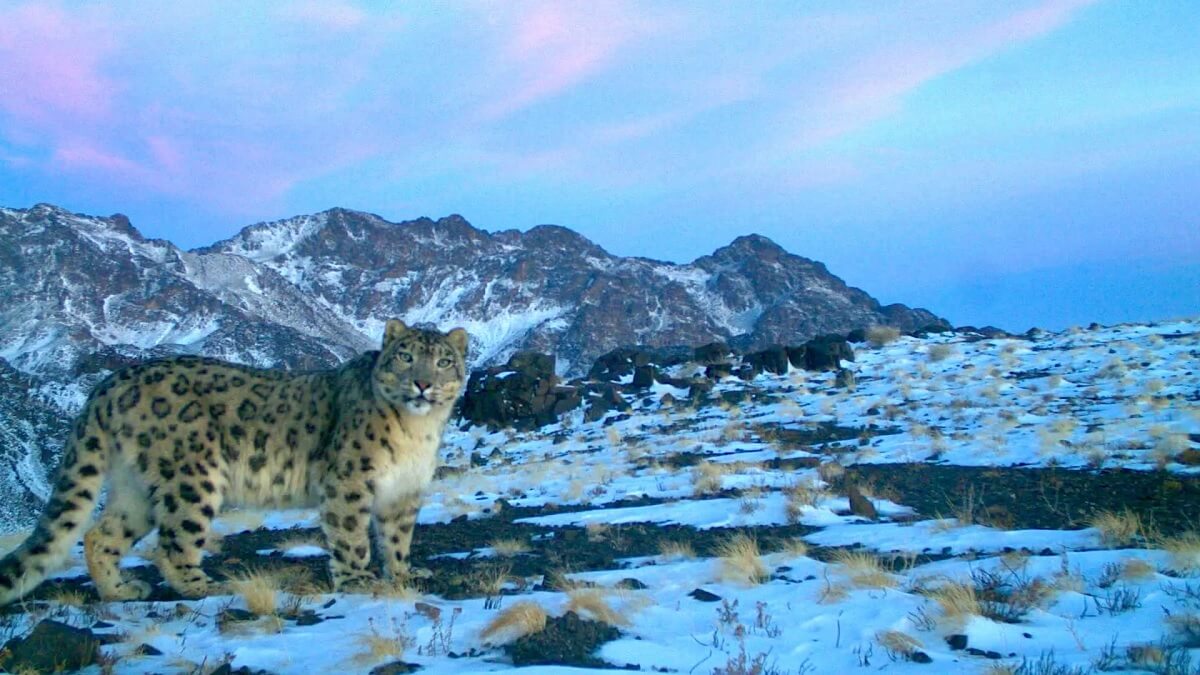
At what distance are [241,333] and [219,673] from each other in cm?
8546

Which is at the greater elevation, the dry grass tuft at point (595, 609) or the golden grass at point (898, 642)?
the dry grass tuft at point (595, 609)

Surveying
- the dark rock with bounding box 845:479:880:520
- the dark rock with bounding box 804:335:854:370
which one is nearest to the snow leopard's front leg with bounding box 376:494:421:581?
the dark rock with bounding box 845:479:880:520

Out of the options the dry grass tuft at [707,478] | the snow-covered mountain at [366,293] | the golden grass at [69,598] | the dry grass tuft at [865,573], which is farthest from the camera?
the snow-covered mountain at [366,293]

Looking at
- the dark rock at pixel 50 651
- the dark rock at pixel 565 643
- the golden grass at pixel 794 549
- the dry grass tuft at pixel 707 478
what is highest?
the dark rock at pixel 50 651

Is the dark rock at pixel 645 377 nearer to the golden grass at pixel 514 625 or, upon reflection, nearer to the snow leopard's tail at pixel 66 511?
the snow leopard's tail at pixel 66 511

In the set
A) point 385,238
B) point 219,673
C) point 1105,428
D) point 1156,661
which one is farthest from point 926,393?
point 385,238

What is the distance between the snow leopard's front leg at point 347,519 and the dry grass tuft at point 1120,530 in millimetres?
6171

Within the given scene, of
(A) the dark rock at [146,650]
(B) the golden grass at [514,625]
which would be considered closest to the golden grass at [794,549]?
(B) the golden grass at [514,625]

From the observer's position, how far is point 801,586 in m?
6.52

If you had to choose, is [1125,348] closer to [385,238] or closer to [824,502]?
[824,502]

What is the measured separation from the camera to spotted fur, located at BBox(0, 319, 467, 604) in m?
7.11

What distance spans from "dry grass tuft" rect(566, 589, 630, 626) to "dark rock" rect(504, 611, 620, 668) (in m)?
0.14

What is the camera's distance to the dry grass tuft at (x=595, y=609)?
18.2 ft

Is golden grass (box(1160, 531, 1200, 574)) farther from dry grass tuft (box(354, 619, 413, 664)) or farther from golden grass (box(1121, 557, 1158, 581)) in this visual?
dry grass tuft (box(354, 619, 413, 664))
